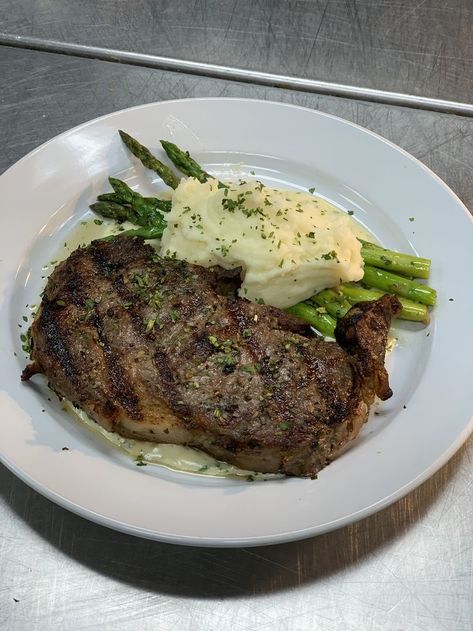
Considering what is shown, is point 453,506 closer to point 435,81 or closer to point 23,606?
point 23,606

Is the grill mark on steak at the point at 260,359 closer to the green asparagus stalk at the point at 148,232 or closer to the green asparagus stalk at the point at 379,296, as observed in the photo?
the green asparagus stalk at the point at 379,296

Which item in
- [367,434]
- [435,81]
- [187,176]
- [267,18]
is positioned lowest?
[367,434]

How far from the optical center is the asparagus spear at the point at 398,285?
198 inches

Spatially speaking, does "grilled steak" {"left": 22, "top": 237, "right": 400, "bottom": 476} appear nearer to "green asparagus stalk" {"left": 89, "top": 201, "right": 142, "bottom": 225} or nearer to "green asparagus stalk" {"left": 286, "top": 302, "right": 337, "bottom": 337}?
"green asparagus stalk" {"left": 286, "top": 302, "right": 337, "bottom": 337}

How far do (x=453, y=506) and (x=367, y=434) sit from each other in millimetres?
809

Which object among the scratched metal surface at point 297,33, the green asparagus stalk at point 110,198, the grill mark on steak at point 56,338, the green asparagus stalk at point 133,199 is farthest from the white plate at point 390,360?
the scratched metal surface at point 297,33

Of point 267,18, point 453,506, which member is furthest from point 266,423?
point 267,18

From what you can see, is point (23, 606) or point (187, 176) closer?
point (23, 606)

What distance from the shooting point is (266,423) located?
4086 mm

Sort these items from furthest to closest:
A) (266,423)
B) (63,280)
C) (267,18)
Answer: (267,18)
(63,280)
(266,423)

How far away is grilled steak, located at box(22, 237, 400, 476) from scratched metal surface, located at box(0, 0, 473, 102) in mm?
3725

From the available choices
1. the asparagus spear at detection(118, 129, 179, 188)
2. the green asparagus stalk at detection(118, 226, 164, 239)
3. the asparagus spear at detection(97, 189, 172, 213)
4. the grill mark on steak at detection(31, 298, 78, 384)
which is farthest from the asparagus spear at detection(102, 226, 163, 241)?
the grill mark on steak at detection(31, 298, 78, 384)

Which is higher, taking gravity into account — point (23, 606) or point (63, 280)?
point (63, 280)

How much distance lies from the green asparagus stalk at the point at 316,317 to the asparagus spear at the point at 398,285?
0.48 meters
